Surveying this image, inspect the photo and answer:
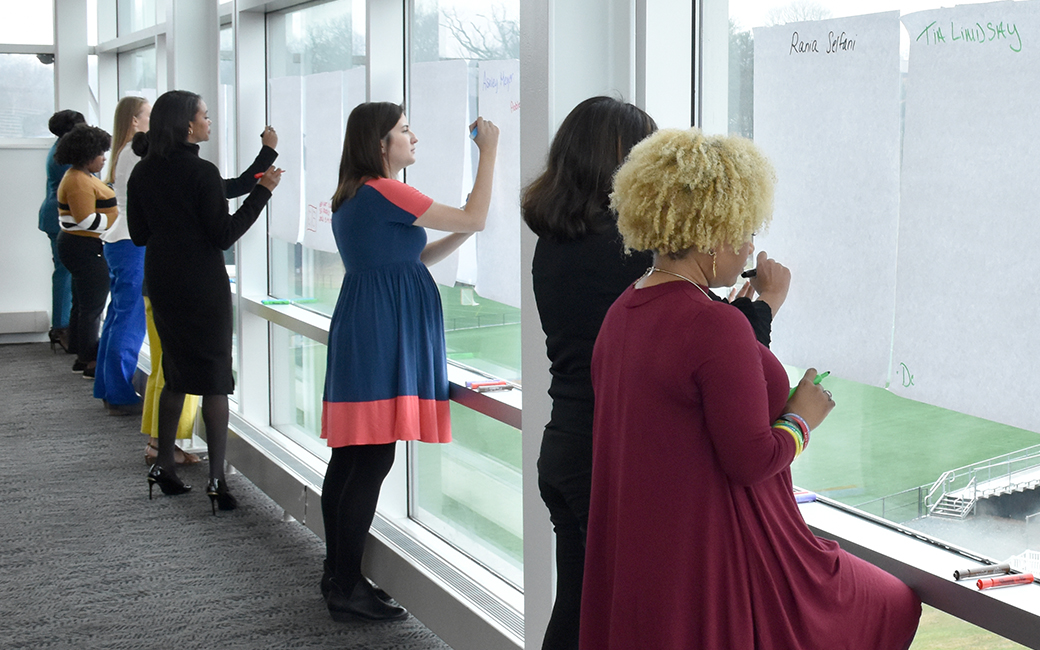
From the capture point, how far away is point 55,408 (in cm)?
641

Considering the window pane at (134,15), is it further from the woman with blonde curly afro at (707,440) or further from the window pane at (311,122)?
the woman with blonde curly afro at (707,440)

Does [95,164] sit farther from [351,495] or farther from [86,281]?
[351,495]

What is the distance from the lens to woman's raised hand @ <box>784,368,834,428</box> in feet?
5.12

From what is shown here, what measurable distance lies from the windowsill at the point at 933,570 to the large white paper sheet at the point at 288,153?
2832mm

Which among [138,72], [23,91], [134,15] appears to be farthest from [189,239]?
[23,91]

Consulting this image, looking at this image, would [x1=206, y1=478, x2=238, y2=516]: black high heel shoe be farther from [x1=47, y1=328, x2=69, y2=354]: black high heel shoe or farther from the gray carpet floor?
[x1=47, y1=328, x2=69, y2=354]: black high heel shoe

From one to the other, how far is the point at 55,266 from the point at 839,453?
7406 millimetres

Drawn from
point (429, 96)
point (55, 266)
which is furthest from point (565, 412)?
point (55, 266)

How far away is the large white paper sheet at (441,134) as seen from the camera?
306 centimetres

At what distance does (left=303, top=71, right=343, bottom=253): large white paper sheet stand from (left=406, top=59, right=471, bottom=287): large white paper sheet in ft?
1.96

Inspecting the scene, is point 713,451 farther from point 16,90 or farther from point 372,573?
point 16,90

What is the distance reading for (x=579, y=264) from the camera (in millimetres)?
1888

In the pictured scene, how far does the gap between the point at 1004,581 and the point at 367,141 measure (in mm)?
1928

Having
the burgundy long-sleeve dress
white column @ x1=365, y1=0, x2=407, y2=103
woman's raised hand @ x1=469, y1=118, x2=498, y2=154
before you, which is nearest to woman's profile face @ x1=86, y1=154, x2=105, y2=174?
white column @ x1=365, y1=0, x2=407, y2=103
